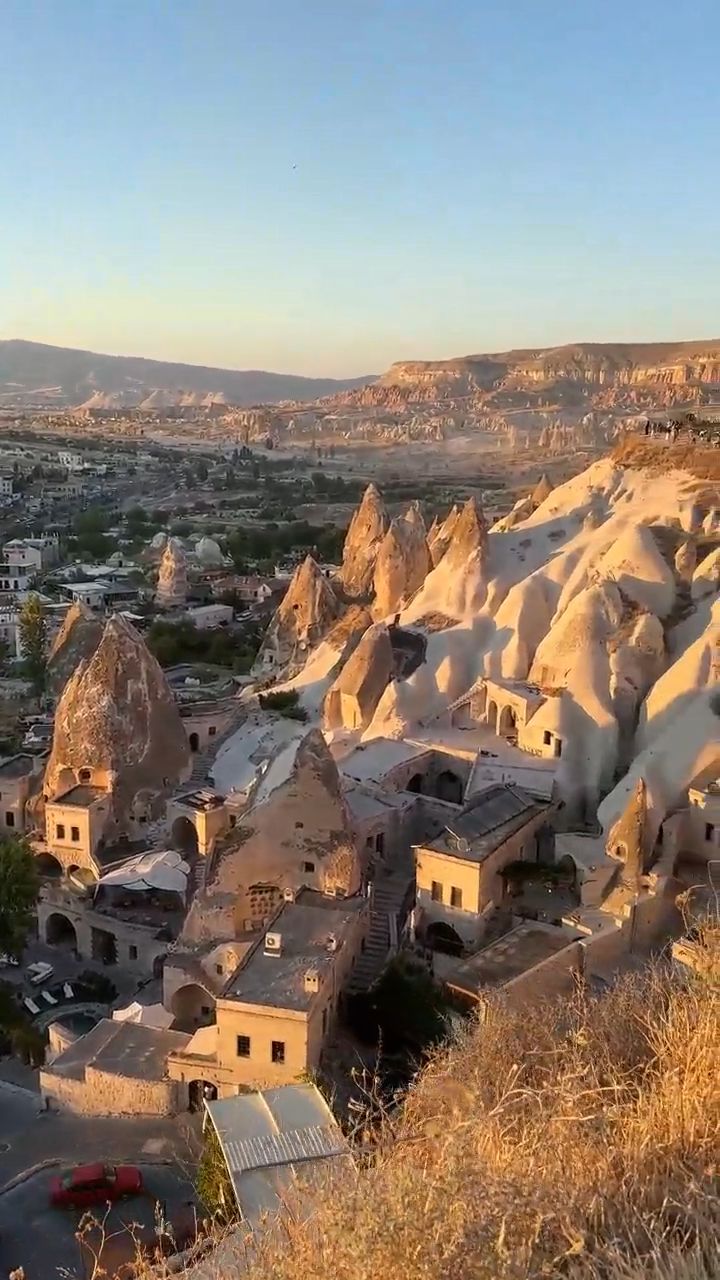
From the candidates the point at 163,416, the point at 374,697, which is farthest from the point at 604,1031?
the point at 163,416

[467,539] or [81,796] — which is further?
[467,539]

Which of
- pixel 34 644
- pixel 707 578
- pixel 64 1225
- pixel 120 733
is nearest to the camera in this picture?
pixel 64 1225

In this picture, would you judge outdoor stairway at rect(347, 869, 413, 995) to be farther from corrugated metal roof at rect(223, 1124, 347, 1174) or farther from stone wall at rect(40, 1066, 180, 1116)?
corrugated metal roof at rect(223, 1124, 347, 1174)

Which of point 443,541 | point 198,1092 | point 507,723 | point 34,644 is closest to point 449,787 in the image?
point 507,723

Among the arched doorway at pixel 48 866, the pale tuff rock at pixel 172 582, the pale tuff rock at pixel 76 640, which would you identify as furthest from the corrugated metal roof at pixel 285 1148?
the pale tuff rock at pixel 172 582

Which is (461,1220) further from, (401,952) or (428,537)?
(428,537)

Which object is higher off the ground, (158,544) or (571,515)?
(571,515)

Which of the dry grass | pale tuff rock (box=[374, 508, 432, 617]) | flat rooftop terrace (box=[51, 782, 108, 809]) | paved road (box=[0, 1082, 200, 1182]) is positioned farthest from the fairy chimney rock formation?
paved road (box=[0, 1082, 200, 1182])

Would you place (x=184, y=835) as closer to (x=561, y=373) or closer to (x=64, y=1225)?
(x=64, y=1225)
